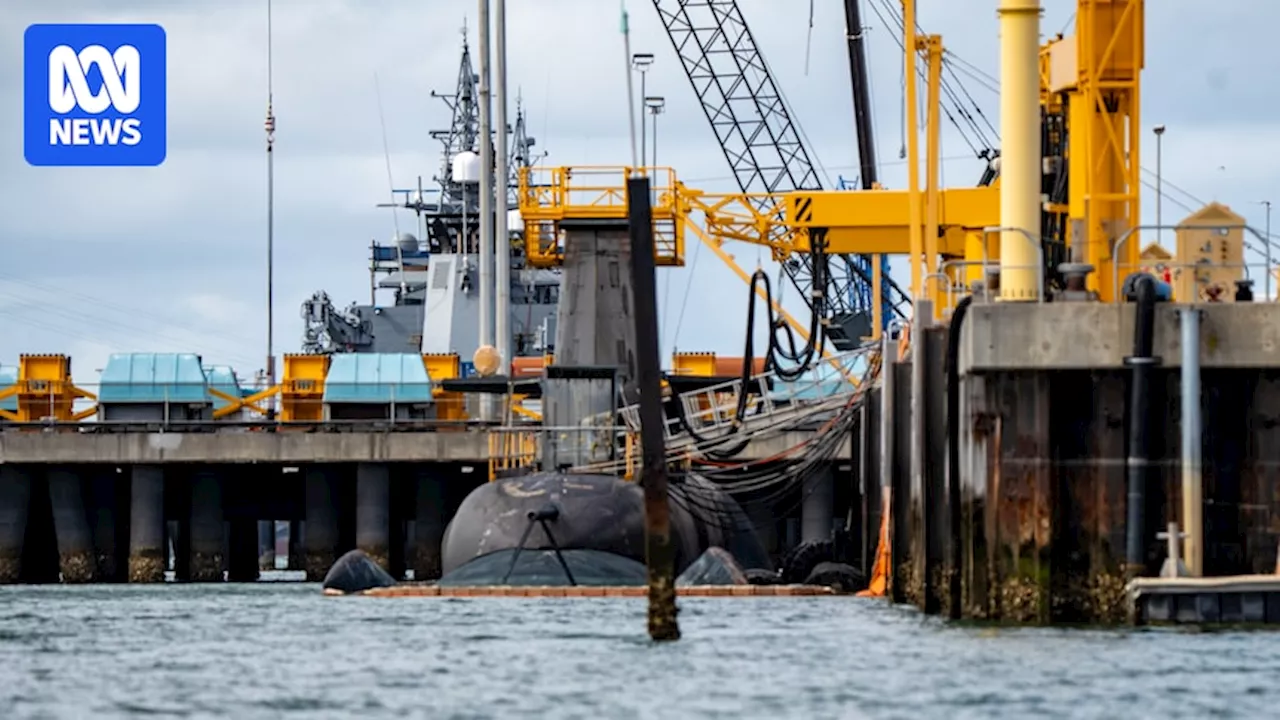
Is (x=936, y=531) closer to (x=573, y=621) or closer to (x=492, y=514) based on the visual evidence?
(x=573, y=621)

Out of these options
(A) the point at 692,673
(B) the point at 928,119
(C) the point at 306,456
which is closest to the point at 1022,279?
(A) the point at 692,673

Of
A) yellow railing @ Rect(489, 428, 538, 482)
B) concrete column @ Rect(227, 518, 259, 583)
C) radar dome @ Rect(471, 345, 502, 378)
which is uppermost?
radar dome @ Rect(471, 345, 502, 378)

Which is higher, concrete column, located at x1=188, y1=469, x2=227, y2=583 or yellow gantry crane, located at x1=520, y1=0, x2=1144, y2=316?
yellow gantry crane, located at x1=520, y1=0, x2=1144, y2=316

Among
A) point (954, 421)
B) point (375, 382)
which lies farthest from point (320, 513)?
point (954, 421)

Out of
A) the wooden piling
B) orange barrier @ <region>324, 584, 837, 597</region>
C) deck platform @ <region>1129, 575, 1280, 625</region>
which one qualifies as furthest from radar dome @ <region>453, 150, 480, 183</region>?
deck platform @ <region>1129, 575, 1280, 625</region>

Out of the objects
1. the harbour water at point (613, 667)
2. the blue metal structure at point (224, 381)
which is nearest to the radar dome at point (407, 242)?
the blue metal structure at point (224, 381)

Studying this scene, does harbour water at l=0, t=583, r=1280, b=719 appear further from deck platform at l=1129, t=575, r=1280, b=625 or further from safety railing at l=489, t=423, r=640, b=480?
safety railing at l=489, t=423, r=640, b=480

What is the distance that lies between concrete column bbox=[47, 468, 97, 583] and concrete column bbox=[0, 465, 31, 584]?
0.76m

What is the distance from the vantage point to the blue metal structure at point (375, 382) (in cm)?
8256

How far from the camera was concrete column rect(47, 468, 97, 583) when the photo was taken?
7862 centimetres

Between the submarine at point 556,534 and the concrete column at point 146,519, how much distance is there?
48.5 feet

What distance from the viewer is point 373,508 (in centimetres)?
7894

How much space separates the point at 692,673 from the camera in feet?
136

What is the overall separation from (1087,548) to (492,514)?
21543 millimetres
